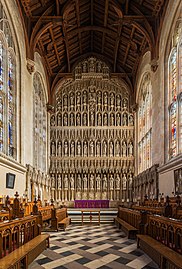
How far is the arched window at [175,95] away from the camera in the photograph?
51.7 feet

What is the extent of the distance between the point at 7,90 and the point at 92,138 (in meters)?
11.9

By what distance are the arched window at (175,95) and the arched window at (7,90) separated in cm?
822

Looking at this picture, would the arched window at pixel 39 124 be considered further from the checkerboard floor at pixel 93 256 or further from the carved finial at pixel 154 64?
the checkerboard floor at pixel 93 256

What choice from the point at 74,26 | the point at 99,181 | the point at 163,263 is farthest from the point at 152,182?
the point at 163,263

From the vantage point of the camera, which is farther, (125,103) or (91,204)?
(125,103)

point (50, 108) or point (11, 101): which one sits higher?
point (50, 108)

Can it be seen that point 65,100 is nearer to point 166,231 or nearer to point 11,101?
point 11,101

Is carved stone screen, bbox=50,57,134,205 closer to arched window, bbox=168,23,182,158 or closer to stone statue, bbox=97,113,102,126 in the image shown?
stone statue, bbox=97,113,102,126

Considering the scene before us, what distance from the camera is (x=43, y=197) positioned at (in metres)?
24.1

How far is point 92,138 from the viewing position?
27.4 metres

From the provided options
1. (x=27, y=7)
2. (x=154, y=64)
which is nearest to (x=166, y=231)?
(x=154, y=64)

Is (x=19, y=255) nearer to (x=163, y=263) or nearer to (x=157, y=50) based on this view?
(x=163, y=263)

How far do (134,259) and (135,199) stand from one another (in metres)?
18.6

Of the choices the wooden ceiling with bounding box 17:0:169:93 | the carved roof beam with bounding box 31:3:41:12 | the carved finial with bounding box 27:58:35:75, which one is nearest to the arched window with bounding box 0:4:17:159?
the carved finial with bounding box 27:58:35:75
